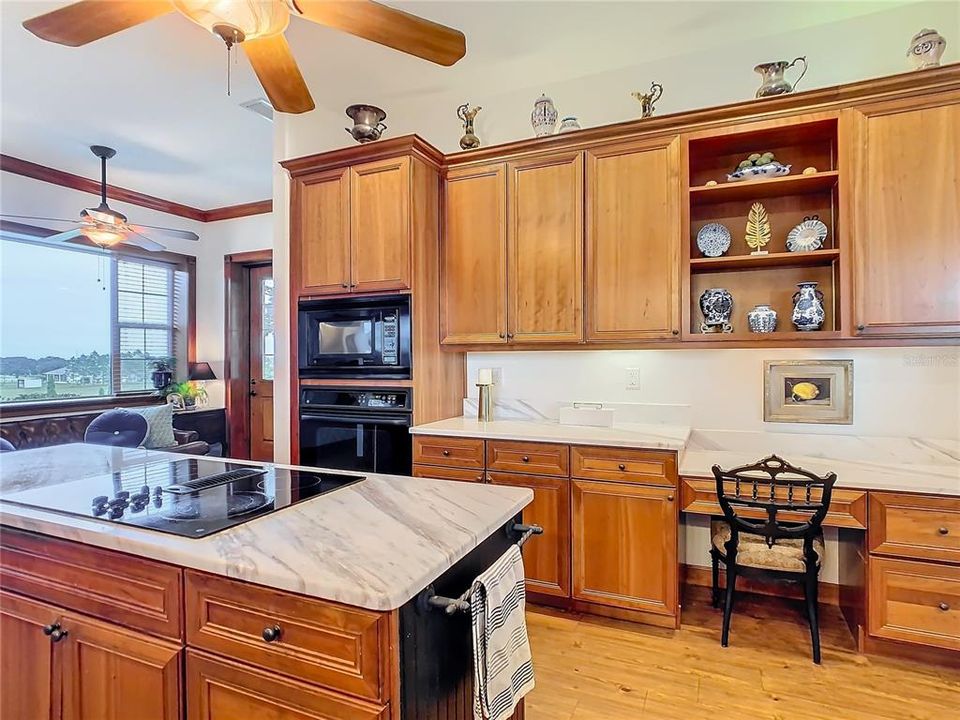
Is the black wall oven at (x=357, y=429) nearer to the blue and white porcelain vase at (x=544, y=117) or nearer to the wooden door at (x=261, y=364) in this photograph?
the blue and white porcelain vase at (x=544, y=117)

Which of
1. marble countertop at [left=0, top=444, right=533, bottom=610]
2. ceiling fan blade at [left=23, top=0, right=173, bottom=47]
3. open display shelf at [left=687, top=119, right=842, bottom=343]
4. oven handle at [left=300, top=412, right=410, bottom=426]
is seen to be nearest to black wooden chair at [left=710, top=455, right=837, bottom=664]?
open display shelf at [left=687, top=119, right=842, bottom=343]

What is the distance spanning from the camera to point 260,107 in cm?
Answer: 357

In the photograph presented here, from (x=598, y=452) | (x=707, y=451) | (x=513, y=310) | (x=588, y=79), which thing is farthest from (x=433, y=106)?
(x=707, y=451)

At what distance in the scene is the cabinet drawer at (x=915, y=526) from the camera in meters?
2.06

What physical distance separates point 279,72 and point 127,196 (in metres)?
4.43

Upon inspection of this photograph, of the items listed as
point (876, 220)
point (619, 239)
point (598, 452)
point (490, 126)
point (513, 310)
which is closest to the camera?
point (876, 220)

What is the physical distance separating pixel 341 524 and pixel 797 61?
3.09 meters

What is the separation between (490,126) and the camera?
3379 millimetres

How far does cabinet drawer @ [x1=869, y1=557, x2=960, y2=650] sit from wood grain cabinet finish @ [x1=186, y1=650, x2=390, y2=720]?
2237 millimetres

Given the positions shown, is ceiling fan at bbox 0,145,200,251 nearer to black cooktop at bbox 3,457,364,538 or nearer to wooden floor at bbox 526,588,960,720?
black cooktop at bbox 3,457,364,538

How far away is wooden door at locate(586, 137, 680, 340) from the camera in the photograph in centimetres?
266

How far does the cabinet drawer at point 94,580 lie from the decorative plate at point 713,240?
108 inches

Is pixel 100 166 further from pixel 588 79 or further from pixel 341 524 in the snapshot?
pixel 341 524

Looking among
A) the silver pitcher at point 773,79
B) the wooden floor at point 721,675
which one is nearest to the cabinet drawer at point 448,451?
the wooden floor at point 721,675
